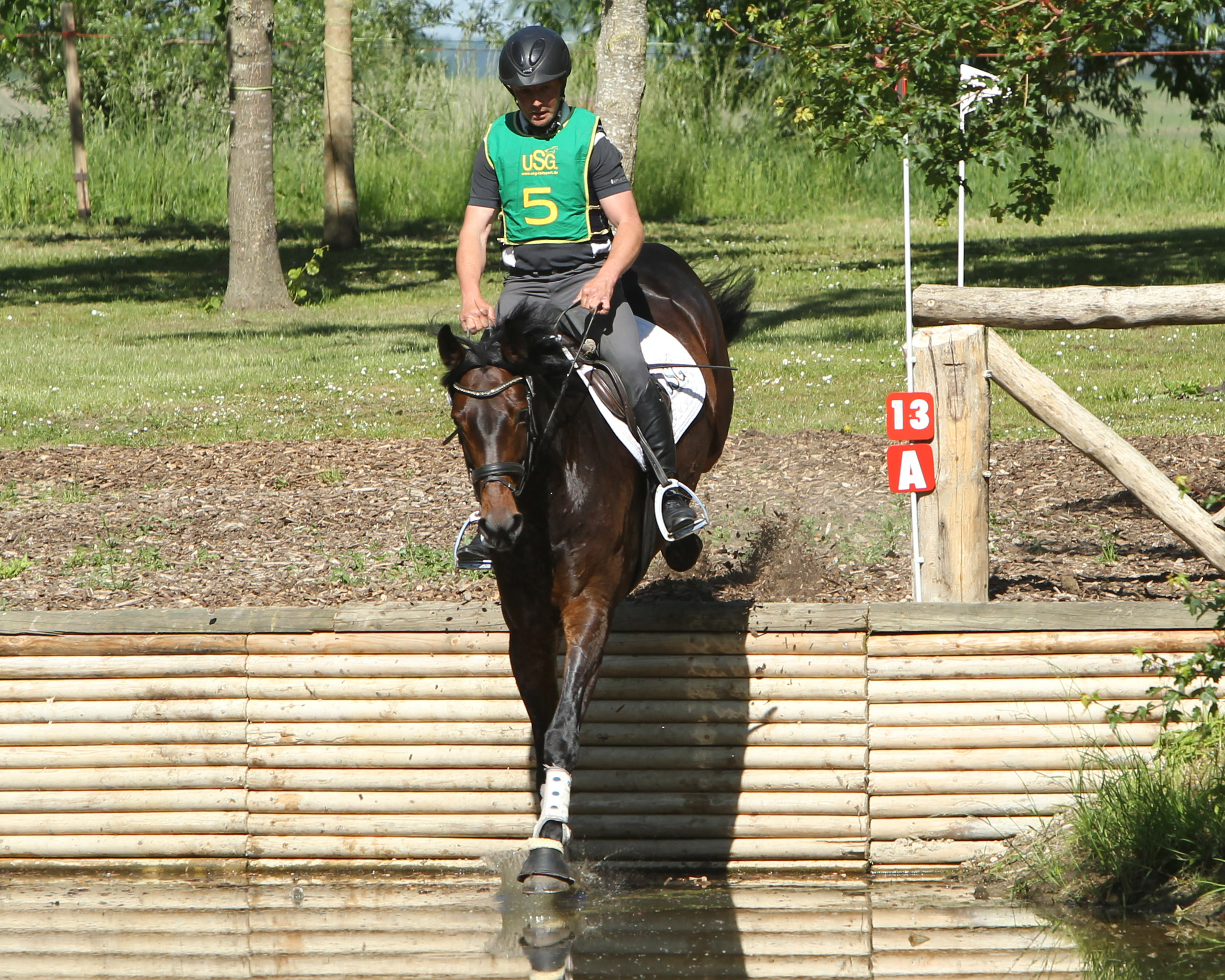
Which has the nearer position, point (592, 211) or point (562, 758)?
point (562, 758)

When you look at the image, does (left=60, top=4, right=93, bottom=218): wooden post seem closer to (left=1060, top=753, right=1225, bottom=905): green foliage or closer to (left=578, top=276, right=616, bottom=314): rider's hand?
(left=578, top=276, right=616, bottom=314): rider's hand

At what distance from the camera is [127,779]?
638 centimetres

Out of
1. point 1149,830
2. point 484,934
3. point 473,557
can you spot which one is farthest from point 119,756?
point 1149,830

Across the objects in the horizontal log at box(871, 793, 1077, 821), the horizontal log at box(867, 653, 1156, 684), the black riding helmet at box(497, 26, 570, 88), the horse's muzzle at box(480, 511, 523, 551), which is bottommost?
the horizontal log at box(871, 793, 1077, 821)

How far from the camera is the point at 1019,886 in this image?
5.67 meters

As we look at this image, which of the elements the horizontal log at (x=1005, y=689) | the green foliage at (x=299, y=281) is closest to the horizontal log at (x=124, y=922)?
the horizontal log at (x=1005, y=689)

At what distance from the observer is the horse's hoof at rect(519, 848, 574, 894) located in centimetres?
505

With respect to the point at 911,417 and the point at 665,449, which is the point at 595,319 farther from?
the point at 911,417

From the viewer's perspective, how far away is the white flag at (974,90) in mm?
7902

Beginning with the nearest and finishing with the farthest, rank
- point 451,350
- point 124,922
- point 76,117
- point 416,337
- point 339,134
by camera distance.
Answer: point 451,350
point 124,922
point 416,337
point 339,134
point 76,117

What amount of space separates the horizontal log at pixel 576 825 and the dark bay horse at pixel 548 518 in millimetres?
406

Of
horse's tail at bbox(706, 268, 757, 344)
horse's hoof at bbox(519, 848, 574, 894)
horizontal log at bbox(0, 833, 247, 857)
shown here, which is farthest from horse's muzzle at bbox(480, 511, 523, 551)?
horse's tail at bbox(706, 268, 757, 344)

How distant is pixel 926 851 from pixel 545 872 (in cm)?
176

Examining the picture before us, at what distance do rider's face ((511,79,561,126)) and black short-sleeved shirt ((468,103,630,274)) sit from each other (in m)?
0.09
